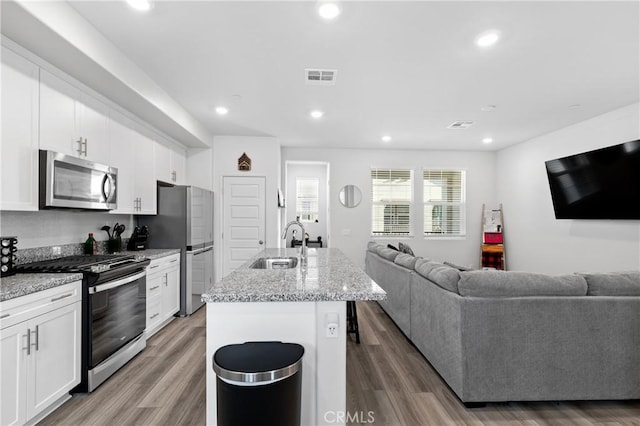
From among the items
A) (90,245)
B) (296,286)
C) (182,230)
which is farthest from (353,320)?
(90,245)

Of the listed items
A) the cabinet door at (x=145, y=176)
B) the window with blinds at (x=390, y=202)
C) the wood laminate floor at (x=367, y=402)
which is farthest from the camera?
the window with blinds at (x=390, y=202)

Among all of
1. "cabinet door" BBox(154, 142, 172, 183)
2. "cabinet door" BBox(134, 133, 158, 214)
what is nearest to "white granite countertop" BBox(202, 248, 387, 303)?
"cabinet door" BBox(134, 133, 158, 214)

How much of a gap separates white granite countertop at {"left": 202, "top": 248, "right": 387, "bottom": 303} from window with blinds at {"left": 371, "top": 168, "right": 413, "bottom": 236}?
4.23m

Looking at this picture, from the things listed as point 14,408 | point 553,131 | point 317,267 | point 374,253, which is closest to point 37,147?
point 14,408

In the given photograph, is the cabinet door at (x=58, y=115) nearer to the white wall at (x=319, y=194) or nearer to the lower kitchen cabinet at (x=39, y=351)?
the lower kitchen cabinet at (x=39, y=351)

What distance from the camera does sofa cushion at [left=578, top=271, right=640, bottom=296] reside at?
87.5 inches

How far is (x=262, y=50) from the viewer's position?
2627mm

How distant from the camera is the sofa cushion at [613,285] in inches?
87.5

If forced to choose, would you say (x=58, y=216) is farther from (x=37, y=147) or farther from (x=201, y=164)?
(x=201, y=164)

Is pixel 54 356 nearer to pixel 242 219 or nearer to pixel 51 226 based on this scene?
pixel 51 226

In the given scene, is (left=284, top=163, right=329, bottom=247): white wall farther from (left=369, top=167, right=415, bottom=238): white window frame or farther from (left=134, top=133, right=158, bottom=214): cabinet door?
(left=134, top=133, right=158, bottom=214): cabinet door

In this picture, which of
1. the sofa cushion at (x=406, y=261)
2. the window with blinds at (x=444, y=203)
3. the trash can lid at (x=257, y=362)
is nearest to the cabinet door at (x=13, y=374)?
the trash can lid at (x=257, y=362)

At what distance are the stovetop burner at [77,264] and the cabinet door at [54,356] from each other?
0.85 feet

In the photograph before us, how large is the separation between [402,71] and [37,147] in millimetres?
3002
